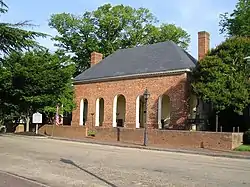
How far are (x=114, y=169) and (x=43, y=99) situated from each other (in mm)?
27560

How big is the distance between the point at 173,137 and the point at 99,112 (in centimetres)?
1825

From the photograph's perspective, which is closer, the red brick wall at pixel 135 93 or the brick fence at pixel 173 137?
the brick fence at pixel 173 137

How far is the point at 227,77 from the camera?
29.7 meters

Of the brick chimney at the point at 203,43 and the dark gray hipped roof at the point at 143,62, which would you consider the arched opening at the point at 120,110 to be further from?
the brick chimney at the point at 203,43

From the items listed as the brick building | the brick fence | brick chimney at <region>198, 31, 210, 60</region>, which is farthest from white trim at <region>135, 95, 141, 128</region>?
brick chimney at <region>198, 31, 210, 60</region>

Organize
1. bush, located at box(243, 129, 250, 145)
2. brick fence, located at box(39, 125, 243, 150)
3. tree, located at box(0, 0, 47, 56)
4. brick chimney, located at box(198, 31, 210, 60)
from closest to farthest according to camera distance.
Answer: tree, located at box(0, 0, 47, 56) < brick fence, located at box(39, 125, 243, 150) < bush, located at box(243, 129, 250, 145) < brick chimney, located at box(198, 31, 210, 60)

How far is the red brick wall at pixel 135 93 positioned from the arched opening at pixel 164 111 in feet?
1.74

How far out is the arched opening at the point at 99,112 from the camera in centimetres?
4447

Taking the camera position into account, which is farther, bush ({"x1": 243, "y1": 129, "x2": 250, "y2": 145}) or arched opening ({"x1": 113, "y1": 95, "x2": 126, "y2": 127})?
arched opening ({"x1": 113, "y1": 95, "x2": 126, "y2": 127})

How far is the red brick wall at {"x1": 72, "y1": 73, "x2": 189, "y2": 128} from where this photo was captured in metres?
35.9

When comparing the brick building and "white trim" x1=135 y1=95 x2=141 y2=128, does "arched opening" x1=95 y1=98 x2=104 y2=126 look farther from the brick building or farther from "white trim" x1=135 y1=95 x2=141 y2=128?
"white trim" x1=135 y1=95 x2=141 y2=128

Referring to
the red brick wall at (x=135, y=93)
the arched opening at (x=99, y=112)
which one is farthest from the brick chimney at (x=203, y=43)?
the arched opening at (x=99, y=112)

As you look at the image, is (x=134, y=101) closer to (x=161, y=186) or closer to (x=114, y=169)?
(x=114, y=169)

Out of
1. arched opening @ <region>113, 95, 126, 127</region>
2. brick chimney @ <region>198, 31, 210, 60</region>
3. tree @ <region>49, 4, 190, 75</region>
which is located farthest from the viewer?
tree @ <region>49, 4, 190, 75</region>
